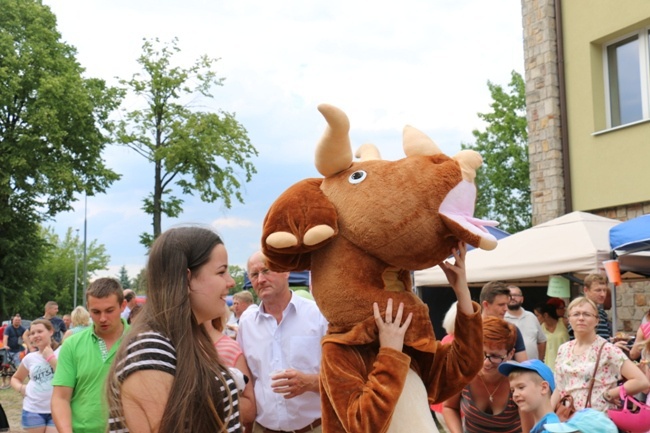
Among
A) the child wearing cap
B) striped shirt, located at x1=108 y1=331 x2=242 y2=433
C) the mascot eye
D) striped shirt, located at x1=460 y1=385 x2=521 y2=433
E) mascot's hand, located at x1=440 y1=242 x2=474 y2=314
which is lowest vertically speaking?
Result: striped shirt, located at x1=460 y1=385 x2=521 y2=433

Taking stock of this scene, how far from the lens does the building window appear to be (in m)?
12.6

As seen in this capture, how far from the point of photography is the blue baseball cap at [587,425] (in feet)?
12.7

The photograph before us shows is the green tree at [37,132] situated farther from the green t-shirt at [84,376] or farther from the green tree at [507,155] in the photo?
the green t-shirt at [84,376]

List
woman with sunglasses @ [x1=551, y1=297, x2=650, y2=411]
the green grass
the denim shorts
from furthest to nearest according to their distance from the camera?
→ the green grass < the denim shorts < woman with sunglasses @ [x1=551, y1=297, x2=650, y2=411]

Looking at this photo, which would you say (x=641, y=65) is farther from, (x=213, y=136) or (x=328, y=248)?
(x=213, y=136)

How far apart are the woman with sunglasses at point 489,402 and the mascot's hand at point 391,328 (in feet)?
5.59

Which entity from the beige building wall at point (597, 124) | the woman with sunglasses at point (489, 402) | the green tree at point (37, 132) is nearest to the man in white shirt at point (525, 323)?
the woman with sunglasses at point (489, 402)

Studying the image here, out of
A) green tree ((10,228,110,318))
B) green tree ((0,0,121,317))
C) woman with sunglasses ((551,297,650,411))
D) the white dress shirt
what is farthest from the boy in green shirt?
green tree ((10,228,110,318))

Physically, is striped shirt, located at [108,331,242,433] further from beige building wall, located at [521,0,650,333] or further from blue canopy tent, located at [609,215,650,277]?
beige building wall, located at [521,0,650,333]

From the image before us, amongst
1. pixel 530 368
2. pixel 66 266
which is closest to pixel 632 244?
pixel 530 368

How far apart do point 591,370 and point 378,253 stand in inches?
125

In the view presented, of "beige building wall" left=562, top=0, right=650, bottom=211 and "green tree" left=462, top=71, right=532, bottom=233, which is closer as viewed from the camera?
"beige building wall" left=562, top=0, right=650, bottom=211

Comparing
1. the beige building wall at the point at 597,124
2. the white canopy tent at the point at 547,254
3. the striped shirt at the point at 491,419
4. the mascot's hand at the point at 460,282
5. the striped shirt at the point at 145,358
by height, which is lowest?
the striped shirt at the point at 491,419

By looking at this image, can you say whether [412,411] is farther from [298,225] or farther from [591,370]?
[591,370]
